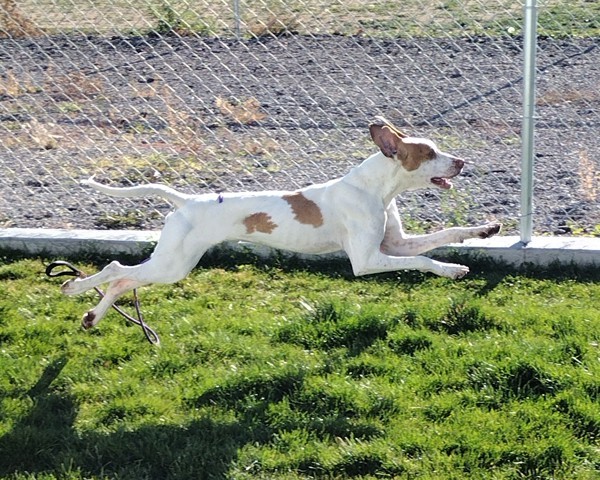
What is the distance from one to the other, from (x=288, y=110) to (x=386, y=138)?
13.0 feet

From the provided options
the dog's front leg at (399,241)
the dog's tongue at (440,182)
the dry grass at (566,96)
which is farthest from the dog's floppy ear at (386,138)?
the dry grass at (566,96)

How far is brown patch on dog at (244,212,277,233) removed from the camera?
4.94m

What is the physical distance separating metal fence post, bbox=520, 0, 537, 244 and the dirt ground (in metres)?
0.38

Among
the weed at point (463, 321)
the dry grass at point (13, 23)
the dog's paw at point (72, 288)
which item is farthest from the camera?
the dry grass at point (13, 23)

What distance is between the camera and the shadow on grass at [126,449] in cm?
422

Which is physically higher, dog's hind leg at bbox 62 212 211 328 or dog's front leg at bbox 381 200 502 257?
dog's front leg at bbox 381 200 502 257

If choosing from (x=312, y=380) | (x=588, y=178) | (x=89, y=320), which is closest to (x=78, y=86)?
(x=588, y=178)

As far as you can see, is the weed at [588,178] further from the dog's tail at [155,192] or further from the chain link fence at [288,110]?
the dog's tail at [155,192]

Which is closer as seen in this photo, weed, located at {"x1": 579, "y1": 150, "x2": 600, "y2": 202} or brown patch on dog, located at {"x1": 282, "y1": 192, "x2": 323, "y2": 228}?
brown patch on dog, located at {"x1": 282, "y1": 192, "x2": 323, "y2": 228}

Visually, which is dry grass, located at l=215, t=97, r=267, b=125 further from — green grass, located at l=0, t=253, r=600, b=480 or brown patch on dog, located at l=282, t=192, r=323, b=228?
brown patch on dog, located at l=282, t=192, r=323, b=228

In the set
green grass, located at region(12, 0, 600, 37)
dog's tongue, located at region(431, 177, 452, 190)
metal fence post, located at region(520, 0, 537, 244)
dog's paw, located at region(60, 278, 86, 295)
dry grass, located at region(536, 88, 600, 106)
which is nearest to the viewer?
dog's tongue, located at region(431, 177, 452, 190)

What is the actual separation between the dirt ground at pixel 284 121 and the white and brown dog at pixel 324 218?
1.60m

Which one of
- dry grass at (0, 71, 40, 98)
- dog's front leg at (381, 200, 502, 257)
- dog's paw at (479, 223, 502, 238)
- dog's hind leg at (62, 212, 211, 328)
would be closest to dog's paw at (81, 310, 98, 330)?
dog's hind leg at (62, 212, 211, 328)

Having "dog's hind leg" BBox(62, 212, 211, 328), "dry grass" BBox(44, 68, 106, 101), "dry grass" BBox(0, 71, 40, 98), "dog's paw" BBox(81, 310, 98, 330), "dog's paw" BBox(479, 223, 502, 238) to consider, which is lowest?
"dry grass" BBox(0, 71, 40, 98)
